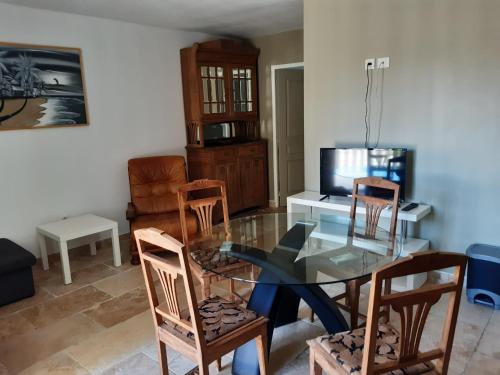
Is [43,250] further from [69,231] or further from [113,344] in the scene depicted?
[113,344]

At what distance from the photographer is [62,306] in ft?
10.3

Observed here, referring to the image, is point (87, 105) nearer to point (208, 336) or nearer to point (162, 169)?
point (162, 169)

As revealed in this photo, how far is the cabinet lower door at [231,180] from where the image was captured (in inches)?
202

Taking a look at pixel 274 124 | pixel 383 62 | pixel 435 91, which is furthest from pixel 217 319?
pixel 274 124

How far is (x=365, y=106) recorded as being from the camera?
3586 millimetres

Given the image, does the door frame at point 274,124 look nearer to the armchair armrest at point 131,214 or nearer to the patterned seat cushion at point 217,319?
the armchair armrest at point 131,214

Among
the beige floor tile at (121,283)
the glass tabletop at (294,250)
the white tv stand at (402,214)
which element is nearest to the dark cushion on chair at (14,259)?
the beige floor tile at (121,283)

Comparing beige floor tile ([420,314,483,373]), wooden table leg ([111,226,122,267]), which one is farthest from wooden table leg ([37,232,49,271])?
beige floor tile ([420,314,483,373])

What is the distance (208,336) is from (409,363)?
842mm

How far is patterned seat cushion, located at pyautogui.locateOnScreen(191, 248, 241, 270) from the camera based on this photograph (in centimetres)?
239

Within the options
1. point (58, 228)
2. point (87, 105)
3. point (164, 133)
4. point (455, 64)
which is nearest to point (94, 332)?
point (58, 228)

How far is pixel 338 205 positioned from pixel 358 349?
6.34 ft

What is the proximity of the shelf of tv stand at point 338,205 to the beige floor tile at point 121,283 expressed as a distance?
1.57 m

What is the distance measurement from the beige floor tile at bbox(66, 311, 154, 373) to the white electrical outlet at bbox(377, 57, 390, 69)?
2.78m
